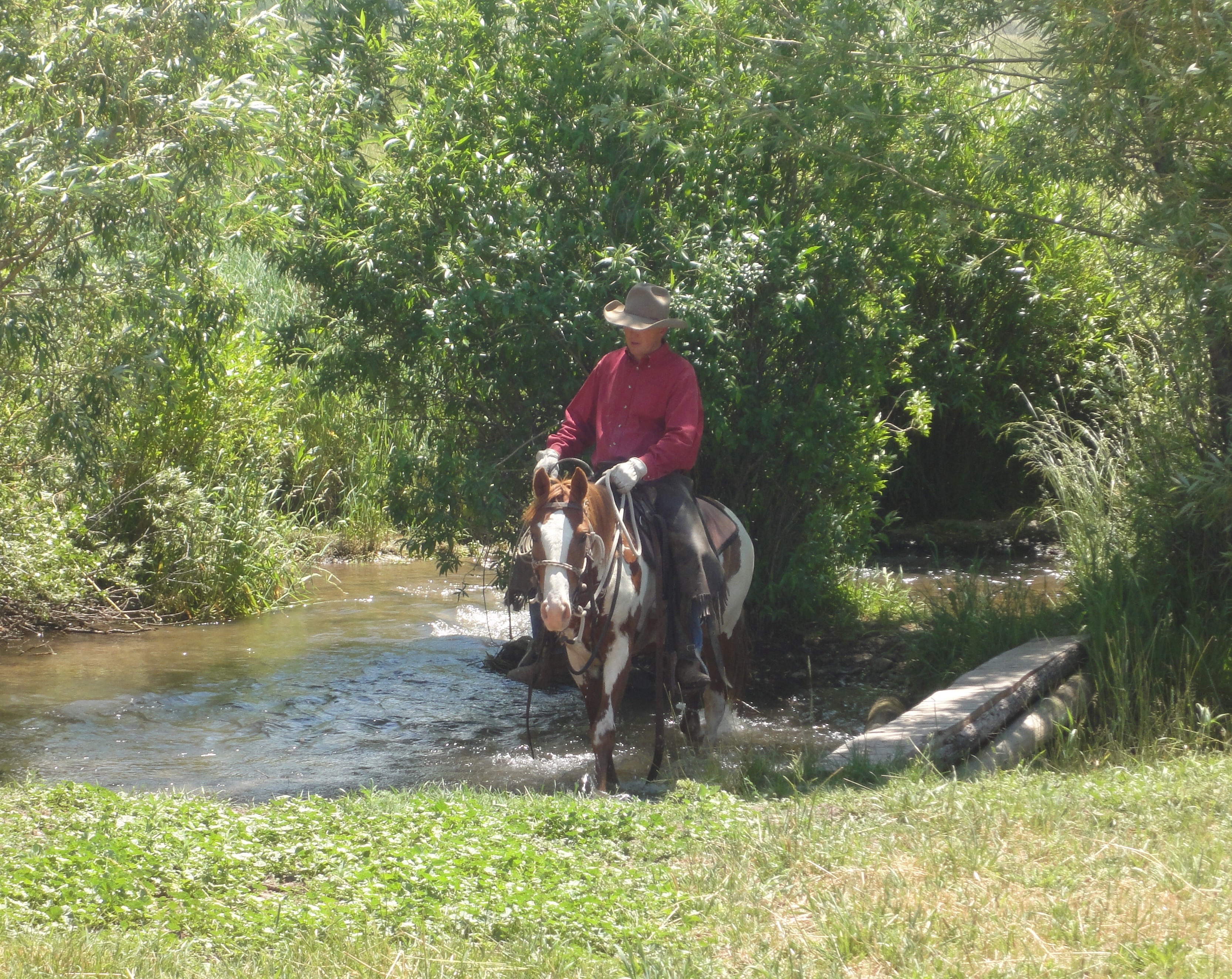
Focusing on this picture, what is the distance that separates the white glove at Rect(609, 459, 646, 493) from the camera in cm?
706

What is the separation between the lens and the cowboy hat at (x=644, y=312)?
7.50 meters

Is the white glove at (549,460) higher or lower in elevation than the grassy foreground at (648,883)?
higher

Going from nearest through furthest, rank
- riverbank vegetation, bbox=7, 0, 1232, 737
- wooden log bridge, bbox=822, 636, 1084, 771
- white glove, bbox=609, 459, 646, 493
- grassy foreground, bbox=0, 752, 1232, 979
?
grassy foreground, bbox=0, 752, 1232, 979 → wooden log bridge, bbox=822, 636, 1084, 771 → white glove, bbox=609, 459, 646, 493 → riverbank vegetation, bbox=7, 0, 1232, 737

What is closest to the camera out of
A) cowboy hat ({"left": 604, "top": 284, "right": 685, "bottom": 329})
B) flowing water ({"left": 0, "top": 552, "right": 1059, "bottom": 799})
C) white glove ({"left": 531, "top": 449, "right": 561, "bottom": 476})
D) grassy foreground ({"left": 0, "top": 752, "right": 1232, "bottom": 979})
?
grassy foreground ({"left": 0, "top": 752, "right": 1232, "bottom": 979})

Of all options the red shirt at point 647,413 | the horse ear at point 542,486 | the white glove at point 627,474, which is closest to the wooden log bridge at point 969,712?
the white glove at point 627,474

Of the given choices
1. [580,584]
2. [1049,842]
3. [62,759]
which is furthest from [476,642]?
[1049,842]

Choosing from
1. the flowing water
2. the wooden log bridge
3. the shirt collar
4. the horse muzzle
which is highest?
the shirt collar

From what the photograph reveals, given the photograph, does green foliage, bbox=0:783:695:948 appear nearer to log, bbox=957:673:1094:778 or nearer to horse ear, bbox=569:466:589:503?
horse ear, bbox=569:466:589:503

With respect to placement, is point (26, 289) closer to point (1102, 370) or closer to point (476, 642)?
point (476, 642)

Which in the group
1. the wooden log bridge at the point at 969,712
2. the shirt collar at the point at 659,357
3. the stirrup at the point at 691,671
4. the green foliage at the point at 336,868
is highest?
the shirt collar at the point at 659,357

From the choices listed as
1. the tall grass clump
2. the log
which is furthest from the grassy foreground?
the tall grass clump

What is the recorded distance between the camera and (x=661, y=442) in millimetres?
7391

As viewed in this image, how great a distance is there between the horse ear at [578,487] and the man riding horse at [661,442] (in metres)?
0.44

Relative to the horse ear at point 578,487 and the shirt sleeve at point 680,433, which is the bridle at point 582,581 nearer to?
the horse ear at point 578,487
